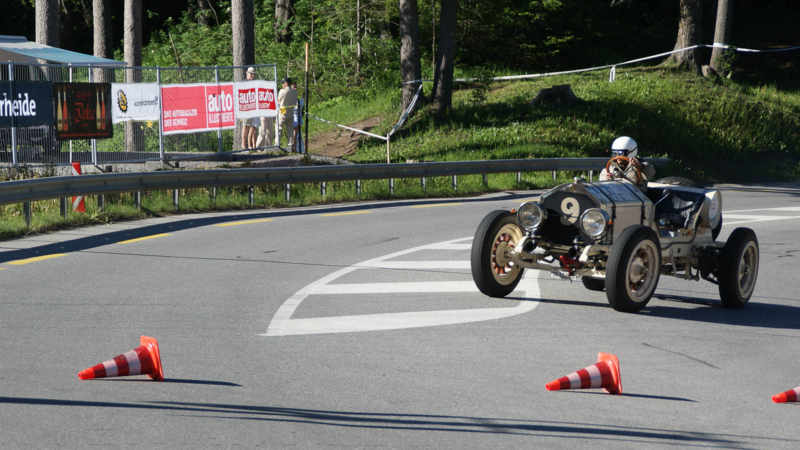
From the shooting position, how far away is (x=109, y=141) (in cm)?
1975

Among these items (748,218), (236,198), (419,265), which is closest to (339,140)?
(236,198)

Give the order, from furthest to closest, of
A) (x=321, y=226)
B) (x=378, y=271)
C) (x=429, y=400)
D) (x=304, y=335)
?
1. (x=321, y=226)
2. (x=378, y=271)
3. (x=304, y=335)
4. (x=429, y=400)

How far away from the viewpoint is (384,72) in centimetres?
3400

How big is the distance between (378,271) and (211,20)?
1816 inches

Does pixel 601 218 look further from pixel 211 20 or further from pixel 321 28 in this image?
pixel 211 20

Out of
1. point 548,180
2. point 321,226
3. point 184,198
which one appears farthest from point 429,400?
point 548,180

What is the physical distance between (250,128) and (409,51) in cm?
701

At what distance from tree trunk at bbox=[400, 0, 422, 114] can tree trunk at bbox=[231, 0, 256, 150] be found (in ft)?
18.4

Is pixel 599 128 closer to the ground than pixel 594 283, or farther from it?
farther from it

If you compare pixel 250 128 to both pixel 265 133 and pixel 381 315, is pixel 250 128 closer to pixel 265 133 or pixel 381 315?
pixel 265 133

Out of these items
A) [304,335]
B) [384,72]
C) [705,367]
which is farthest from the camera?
[384,72]

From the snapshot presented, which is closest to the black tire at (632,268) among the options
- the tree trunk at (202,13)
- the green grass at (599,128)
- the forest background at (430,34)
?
the green grass at (599,128)

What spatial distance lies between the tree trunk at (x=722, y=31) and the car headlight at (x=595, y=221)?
26.2 meters

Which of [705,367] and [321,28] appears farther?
[321,28]
